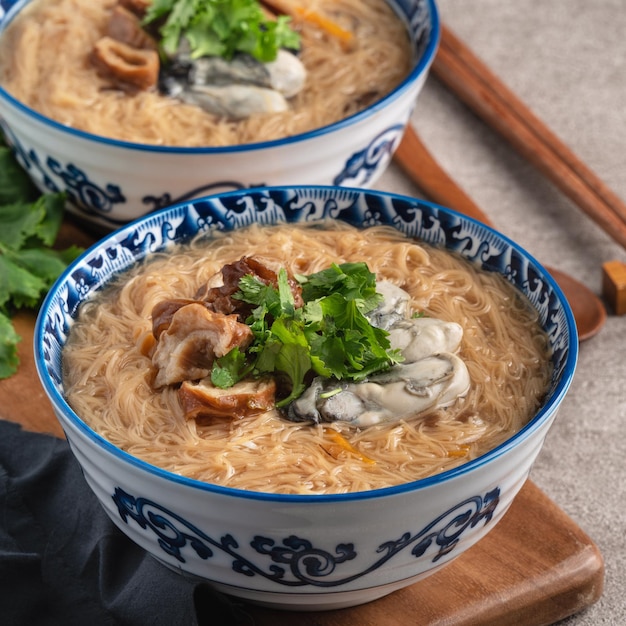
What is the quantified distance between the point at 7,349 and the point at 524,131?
2.72 metres

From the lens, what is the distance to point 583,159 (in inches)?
214

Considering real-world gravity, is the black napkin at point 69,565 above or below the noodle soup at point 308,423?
below

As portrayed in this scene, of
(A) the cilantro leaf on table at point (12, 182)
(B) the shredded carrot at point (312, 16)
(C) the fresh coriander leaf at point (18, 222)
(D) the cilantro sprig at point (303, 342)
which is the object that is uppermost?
(D) the cilantro sprig at point (303, 342)

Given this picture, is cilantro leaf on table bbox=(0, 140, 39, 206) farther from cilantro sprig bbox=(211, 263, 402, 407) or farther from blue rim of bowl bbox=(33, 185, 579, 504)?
cilantro sprig bbox=(211, 263, 402, 407)

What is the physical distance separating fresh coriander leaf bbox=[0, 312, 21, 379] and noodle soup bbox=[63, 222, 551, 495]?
642 millimetres

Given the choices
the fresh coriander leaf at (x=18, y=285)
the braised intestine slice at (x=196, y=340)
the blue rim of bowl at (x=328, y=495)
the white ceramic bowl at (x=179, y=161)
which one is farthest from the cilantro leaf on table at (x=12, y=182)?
the braised intestine slice at (x=196, y=340)

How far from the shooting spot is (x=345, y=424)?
9.43 feet

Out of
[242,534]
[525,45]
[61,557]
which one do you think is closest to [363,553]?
[242,534]

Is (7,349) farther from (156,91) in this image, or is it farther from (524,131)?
(524,131)

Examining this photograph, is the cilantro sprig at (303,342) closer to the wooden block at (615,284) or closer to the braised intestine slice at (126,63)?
the braised intestine slice at (126,63)

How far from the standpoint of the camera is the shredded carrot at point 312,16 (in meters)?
4.76

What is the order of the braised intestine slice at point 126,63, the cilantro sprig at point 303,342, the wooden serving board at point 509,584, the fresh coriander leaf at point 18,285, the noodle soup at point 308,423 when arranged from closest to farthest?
the noodle soup at point 308,423, the cilantro sprig at point 303,342, the wooden serving board at point 509,584, the fresh coriander leaf at point 18,285, the braised intestine slice at point 126,63

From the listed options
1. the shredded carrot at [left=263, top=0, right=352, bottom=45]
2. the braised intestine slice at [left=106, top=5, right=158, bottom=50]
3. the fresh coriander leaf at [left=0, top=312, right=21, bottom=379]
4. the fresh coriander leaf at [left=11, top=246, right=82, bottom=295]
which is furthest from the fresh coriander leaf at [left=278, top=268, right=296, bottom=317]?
the shredded carrot at [left=263, top=0, right=352, bottom=45]

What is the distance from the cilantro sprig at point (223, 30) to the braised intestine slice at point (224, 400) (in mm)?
1966
